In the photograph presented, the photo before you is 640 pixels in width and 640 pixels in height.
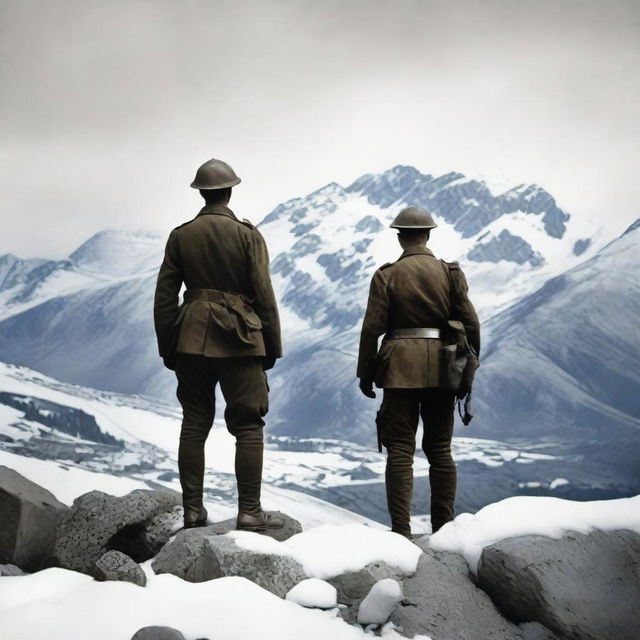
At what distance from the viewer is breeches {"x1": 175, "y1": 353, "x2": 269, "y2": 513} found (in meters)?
4.71

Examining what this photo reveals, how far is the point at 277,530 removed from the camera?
4887 millimetres

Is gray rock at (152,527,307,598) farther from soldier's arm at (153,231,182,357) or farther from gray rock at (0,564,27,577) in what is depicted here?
soldier's arm at (153,231,182,357)

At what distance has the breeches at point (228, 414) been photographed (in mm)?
4707

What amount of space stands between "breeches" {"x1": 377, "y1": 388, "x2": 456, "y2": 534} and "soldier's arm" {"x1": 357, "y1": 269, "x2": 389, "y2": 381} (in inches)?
6.7

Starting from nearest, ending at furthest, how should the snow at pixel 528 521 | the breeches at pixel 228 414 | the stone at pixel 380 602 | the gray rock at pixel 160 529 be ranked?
the stone at pixel 380 602
the snow at pixel 528 521
the breeches at pixel 228 414
the gray rock at pixel 160 529

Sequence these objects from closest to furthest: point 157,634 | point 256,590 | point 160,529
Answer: point 157,634 → point 256,590 → point 160,529

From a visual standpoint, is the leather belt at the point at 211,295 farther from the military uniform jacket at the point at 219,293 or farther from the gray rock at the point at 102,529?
the gray rock at the point at 102,529

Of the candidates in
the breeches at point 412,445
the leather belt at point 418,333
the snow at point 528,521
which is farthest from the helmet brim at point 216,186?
the snow at point 528,521

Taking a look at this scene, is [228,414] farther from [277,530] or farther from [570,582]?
[570,582]

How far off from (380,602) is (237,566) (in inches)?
26.4

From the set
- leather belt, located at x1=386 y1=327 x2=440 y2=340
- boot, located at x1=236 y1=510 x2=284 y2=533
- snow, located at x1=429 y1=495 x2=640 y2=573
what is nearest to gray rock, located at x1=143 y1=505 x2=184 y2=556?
boot, located at x1=236 y1=510 x2=284 y2=533

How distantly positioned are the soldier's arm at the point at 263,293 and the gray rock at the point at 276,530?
0.92 m

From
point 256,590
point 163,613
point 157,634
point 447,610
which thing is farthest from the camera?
point 447,610

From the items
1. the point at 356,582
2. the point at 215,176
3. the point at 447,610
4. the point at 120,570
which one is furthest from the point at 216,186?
the point at 447,610
